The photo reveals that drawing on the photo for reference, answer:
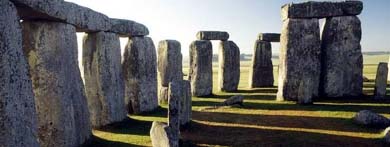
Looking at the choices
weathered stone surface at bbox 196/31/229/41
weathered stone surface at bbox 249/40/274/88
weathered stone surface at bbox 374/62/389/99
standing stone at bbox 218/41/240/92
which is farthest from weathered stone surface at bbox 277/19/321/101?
weathered stone surface at bbox 249/40/274/88

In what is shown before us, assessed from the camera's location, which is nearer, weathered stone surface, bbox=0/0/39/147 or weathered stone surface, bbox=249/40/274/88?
weathered stone surface, bbox=0/0/39/147

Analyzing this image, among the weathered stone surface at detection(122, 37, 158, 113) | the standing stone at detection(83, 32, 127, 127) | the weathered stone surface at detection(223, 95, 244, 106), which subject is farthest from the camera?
the weathered stone surface at detection(223, 95, 244, 106)

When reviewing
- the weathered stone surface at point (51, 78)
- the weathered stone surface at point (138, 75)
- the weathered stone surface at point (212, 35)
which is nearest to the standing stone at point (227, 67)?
the weathered stone surface at point (212, 35)

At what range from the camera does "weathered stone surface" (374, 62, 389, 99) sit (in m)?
15.2

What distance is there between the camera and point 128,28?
13812 millimetres

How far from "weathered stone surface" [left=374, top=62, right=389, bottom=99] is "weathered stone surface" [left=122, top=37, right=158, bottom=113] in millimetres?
8216

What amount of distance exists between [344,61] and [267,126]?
5.80 metres

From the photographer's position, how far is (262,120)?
43.5 ft

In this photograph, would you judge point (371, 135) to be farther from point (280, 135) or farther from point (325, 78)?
point (325, 78)

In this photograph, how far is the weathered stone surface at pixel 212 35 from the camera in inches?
802

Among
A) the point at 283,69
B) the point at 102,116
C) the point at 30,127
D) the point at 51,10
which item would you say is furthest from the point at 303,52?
the point at 30,127

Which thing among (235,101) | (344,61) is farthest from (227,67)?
(344,61)

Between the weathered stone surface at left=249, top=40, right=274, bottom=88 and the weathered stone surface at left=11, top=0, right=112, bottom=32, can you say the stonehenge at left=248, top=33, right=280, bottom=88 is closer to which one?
the weathered stone surface at left=249, top=40, right=274, bottom=88

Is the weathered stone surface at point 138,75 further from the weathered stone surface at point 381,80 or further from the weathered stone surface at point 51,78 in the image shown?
the weathered stone surface at point 381,80
